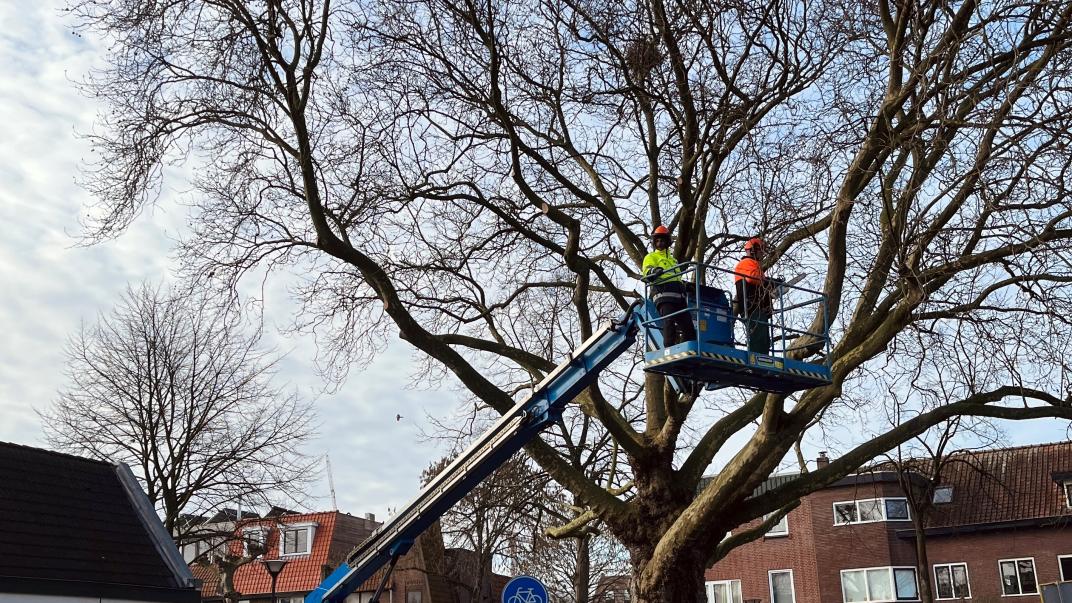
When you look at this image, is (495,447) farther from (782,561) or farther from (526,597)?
(782,561)

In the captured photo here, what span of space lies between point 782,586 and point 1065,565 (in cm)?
1111

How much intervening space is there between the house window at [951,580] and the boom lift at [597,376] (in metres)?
34.9

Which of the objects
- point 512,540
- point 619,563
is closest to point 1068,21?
point 512,540

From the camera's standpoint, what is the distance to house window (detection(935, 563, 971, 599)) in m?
42.9

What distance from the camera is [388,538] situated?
A: 14.5 metres

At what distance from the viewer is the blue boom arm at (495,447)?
12500mm


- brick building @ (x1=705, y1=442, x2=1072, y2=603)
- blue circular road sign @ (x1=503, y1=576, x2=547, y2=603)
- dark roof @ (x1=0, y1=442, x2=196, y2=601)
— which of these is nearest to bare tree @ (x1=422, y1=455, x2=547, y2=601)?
dark roof @ (x1=0, y1=442, x2=196, y2=601)

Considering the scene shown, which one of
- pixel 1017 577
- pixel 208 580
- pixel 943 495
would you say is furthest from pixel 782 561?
pixel 208 580

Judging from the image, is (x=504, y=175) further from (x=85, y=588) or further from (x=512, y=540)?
(x=512, y=540)

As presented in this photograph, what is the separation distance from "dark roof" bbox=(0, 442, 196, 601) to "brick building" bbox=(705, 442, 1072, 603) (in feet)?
92.5

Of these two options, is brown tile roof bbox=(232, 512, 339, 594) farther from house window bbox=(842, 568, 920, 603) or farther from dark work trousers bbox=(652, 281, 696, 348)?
dark work trousers bbox=(652, 281, 696, 348)

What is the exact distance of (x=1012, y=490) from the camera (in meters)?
42.9

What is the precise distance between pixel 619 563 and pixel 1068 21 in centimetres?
3949

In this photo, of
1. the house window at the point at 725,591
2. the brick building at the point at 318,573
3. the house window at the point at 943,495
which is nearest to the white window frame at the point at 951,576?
the house window at the point at 943,495
